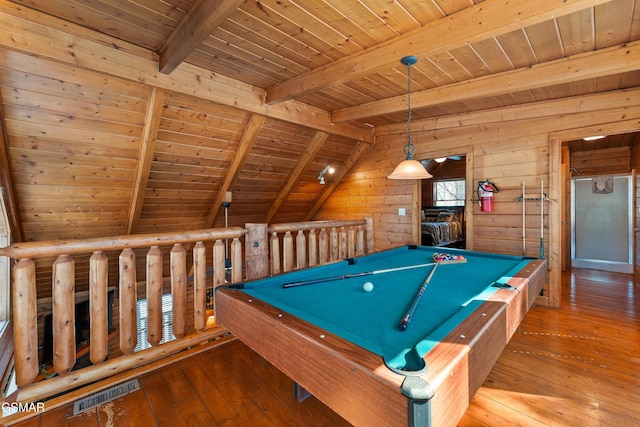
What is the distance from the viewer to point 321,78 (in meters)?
2.71

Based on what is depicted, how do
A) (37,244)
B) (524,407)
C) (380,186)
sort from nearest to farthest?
(37,244) < (524,407) < (380,186)

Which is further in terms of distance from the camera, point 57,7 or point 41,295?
point 41,295

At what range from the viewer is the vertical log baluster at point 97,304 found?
1.71m

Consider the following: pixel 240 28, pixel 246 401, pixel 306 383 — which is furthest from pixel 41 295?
pixel 306 383

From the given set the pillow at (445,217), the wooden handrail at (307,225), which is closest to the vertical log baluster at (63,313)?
the wooden handrail at (307,225)

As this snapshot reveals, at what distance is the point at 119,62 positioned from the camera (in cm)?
238

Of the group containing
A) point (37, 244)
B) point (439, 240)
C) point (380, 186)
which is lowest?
point (439, 240)

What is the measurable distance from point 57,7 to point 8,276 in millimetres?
2576

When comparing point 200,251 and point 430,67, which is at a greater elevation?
point 430,67

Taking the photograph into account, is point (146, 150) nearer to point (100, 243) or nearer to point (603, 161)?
point (100, 243)

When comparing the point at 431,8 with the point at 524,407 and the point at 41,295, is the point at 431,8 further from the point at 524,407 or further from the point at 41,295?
the point at 41,295

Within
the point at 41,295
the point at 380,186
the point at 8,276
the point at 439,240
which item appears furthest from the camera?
the point at 439,240

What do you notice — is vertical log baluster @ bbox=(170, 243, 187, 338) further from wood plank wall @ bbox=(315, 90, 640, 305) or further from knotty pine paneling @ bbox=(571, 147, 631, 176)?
knotty pine paneling @ bbox=(571, 147, 631, 176)

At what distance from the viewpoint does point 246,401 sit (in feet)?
5.62
